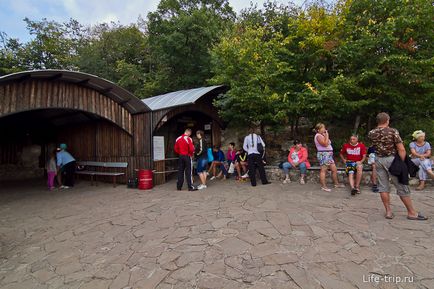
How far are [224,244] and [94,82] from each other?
7.23 m

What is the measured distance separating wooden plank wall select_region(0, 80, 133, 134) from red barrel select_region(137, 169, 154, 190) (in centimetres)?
186

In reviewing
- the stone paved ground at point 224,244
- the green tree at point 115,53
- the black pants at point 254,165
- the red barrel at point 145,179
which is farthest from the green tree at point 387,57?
the green tree at point 115,53

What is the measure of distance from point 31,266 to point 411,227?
5.73 m

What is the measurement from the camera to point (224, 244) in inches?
148

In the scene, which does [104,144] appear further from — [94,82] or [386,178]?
[386,178]

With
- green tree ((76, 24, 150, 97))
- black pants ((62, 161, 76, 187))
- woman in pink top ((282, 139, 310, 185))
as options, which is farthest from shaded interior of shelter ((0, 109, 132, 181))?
green tree ((76, 24, 150, 97))

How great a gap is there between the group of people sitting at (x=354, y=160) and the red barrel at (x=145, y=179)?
130 cm

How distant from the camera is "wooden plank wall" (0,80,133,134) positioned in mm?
6844

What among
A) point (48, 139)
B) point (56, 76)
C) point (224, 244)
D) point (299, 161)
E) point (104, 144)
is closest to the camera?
point (224, 244)

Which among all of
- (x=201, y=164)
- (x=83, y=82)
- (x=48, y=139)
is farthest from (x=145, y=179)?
(x=48, y=139)

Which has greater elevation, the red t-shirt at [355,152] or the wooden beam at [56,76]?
the wooden beam at [56,76]

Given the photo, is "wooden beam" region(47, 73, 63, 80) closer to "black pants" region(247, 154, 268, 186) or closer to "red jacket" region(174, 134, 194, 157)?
"red jacket" region(174, 134, 194, 157)

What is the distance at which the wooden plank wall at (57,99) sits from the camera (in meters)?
6.84

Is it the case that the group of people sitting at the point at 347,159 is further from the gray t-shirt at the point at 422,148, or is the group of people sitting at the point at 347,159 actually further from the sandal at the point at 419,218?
the sandal at the point at 419,218
